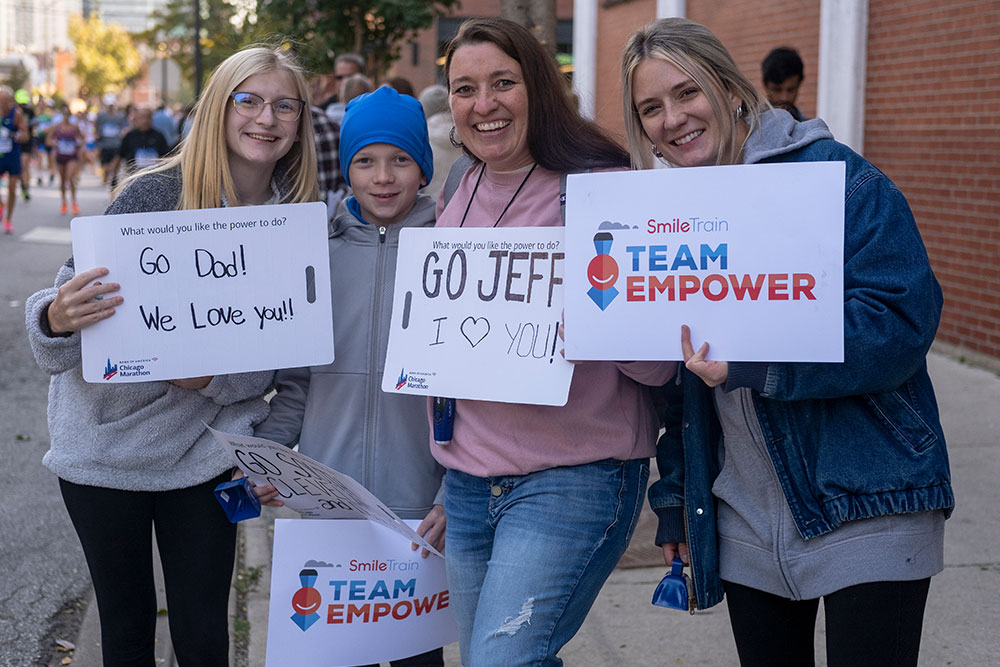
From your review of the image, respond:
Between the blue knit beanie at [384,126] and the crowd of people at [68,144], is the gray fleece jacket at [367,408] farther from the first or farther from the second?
the crowd of people at [68,144]

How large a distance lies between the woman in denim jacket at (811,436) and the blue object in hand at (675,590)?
0.06 m

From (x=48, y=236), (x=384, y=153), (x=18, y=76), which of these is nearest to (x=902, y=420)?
(x=384, y=153)

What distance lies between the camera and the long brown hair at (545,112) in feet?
9.04

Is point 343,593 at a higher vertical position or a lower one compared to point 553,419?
lower

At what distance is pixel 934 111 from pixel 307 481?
272 inches

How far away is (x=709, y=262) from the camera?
7.97ft

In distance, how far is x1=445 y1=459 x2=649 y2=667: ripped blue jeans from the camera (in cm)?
256

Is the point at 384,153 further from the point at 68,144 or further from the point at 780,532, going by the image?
the point at 68,144

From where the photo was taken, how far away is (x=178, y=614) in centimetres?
310

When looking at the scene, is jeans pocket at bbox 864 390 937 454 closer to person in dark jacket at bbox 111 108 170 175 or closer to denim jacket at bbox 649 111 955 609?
denim jacket at bbox 649 111 955 609

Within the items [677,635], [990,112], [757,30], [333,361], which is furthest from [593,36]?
[333,361]

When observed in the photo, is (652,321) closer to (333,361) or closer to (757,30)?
(333,361)

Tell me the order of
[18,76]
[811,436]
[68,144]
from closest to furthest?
[811,436] → [68,144] → [18,76]

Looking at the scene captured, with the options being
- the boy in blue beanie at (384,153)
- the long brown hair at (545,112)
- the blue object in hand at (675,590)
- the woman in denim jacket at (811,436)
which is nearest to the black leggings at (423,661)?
the blue object in hand at (675,590)
